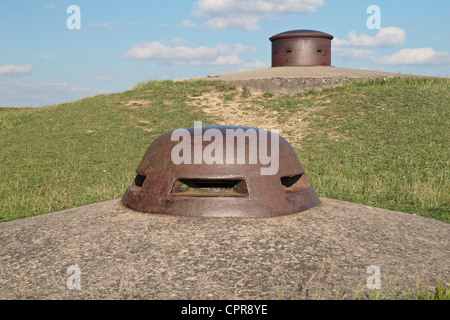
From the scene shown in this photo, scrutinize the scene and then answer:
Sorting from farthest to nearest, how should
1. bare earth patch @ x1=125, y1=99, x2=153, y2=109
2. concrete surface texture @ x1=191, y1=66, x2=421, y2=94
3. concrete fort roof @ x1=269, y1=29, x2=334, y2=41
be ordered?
1. concrete fort roof @ x1=269, y1=29, x2=334, y2=41
2. concrete surface texture @ x1=191, y1=66, x2=421, y2=94
3. bare earth patch @ x1=125, y1=99, x2=153, y2=109

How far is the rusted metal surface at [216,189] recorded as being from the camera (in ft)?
10.8

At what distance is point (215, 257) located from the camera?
2.72m

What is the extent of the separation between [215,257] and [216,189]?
838 millimetres

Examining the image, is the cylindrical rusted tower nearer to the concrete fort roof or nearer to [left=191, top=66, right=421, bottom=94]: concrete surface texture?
the concrete fort roof

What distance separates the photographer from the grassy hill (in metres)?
6.68

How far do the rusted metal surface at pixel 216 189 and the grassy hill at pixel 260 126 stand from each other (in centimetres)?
267

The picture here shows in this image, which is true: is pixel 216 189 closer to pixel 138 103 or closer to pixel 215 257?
pixel 215 257

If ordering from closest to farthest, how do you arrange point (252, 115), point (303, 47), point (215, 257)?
point (215, 257), point (252, 115), point (303, 47)

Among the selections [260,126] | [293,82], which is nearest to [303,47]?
[293,82]

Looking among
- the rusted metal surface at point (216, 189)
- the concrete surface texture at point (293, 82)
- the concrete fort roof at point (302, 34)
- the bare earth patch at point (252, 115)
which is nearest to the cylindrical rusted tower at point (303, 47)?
the concrete fort roof at point (302, 34)

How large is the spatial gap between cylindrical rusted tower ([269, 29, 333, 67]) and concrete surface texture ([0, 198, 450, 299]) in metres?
15.5

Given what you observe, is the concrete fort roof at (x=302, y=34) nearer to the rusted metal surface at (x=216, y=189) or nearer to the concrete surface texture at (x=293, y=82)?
the concrete surface texture at (x=293, y=82)

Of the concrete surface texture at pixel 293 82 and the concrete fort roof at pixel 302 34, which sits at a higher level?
the concrete fort roof at pixel 302 34

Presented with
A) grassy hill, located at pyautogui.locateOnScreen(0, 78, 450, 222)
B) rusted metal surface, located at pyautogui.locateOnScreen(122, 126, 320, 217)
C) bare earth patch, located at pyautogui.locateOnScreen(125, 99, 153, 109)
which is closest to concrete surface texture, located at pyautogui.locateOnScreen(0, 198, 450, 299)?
rusted metal surface, located at pyautogui.locateOnScreen(122, 126, 320, 217)
